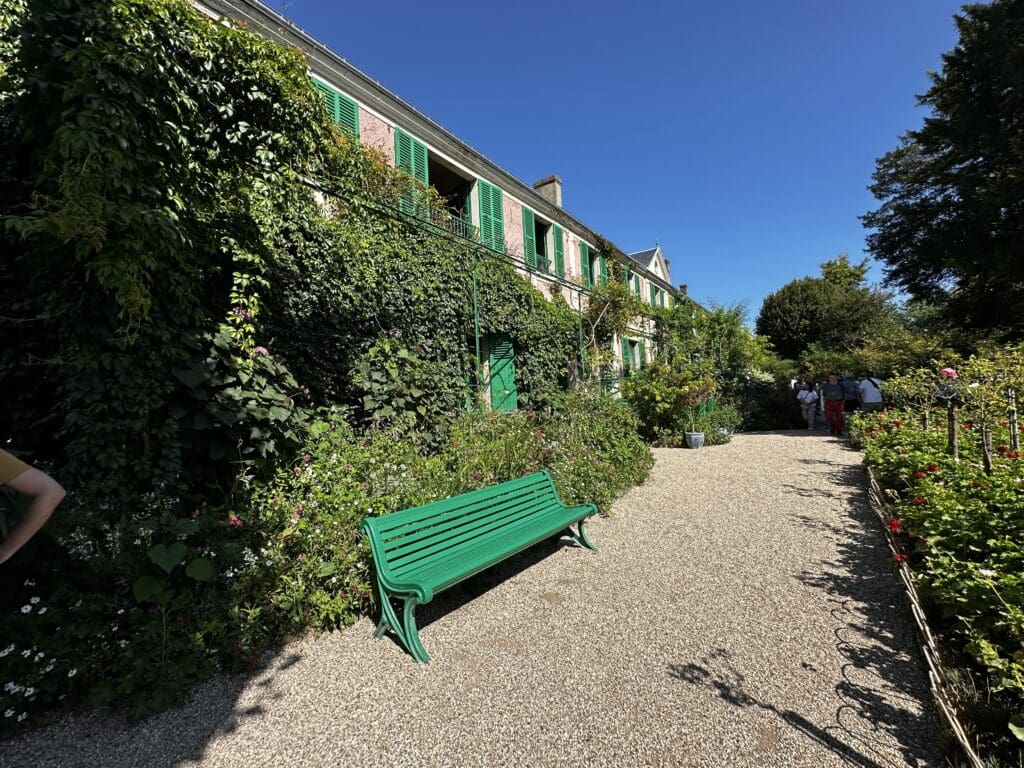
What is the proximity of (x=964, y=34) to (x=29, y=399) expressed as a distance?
21.4m

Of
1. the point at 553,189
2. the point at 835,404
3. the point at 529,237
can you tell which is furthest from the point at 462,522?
the point at 553,189

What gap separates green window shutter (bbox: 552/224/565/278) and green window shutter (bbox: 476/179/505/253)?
7.83 ft

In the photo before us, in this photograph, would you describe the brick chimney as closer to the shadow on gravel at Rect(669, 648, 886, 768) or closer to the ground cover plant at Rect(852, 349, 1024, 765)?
the ground cover plant at Rect(852, 349, 1024, 765)

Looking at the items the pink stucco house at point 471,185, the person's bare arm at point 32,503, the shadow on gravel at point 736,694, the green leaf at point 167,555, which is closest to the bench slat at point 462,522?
the green leaf at point 167,555

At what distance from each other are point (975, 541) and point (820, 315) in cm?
2736

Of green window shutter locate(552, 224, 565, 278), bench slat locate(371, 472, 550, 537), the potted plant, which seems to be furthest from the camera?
green window shutter locate(552, 224, 565, 278)

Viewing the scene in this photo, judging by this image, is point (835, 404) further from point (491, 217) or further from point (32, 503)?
point (32, 503)

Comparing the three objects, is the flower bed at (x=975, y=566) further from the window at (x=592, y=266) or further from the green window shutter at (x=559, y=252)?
the window at (x=592, y=266)

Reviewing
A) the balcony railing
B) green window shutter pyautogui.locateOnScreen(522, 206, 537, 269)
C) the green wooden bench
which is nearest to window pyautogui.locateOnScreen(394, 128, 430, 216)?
the balcony railing

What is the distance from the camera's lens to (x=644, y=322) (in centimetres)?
1424

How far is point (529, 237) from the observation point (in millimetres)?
11578

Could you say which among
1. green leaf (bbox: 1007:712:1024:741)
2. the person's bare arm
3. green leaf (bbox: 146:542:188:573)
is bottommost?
green leaf (bbox: 1007:712:1024:741)

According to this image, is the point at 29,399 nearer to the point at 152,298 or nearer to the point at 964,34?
the point at 152,298

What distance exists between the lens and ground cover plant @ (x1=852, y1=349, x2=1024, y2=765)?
192 centimetres
